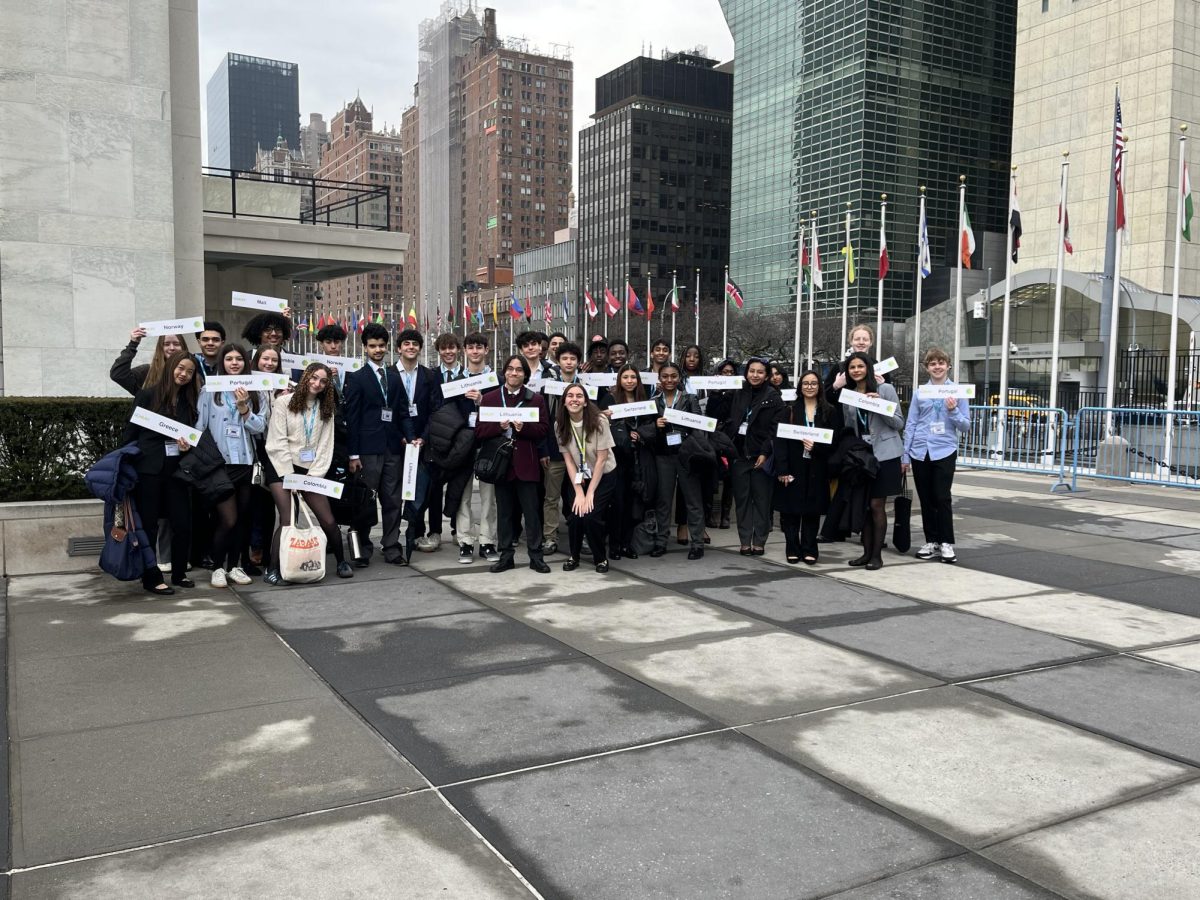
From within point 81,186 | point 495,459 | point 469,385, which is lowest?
point 495,459

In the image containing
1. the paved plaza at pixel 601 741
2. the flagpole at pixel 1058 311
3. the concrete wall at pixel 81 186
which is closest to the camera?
the paved plaza at pixel 601 741

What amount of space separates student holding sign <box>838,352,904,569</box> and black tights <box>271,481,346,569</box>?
4861 millimetres

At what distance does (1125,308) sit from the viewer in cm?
5275

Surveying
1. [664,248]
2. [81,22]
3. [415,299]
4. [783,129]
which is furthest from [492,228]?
[81,22]

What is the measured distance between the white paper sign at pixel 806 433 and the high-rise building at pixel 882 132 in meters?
76.4

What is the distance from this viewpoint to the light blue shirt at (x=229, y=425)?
8047mm

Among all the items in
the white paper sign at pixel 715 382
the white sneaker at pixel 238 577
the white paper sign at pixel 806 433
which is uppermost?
the white paper sign at pixel 715 382

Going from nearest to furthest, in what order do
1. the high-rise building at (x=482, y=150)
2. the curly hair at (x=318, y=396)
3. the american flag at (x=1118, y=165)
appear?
the curly hair at (x=318, y=396) < the american flag at (x=1118, y=165) < the high-rise building at (x=482, y=150)

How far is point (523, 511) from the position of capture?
360 inches

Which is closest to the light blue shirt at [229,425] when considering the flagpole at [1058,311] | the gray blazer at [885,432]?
the gray blazer at [885,432]

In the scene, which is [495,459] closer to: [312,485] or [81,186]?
[312,485]

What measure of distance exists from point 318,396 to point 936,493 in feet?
19.6

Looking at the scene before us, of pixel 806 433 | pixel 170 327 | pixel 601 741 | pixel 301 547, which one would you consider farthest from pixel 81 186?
pixel 601 741

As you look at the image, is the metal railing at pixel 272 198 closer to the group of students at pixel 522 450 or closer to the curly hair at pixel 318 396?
the group of students at pixel 522 450
